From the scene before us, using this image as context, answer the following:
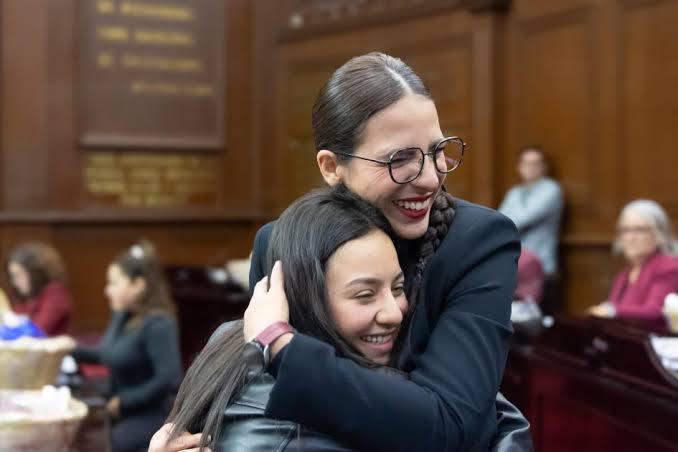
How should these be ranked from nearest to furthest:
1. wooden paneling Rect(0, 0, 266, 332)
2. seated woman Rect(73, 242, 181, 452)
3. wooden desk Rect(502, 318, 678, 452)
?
1. wooden desk Rect(502, 318, 678, 452)
2. seated woman Rect(73, 242, 181, 452)
3. wooden paneling Rect(0, 0, 266, 332)

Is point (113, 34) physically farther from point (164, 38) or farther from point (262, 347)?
point (262, 347)

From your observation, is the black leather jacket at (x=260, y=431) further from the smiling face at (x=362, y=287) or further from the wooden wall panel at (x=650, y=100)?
the wooden wall panel at (x=650, y=100)

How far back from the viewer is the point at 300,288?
1.50 m

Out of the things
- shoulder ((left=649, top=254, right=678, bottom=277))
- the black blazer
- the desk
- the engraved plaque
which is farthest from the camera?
the engraved plaque

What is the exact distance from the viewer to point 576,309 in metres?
6.59

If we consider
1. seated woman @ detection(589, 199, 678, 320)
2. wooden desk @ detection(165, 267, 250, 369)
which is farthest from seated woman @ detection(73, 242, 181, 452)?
wooden desk @ detection(165, 267, 250, 369)

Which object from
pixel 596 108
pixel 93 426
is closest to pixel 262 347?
pixel 93 426

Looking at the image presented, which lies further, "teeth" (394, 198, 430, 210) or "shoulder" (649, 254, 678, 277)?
"shoulder" (649, 254, 678, 277)

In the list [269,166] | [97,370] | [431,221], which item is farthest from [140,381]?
[269,166]

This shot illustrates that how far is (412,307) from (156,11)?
7.71 metres

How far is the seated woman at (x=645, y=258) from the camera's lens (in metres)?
4.39

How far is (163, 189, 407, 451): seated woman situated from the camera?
4.89 ft

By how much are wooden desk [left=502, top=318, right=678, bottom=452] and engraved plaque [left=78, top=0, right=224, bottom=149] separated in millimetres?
5643

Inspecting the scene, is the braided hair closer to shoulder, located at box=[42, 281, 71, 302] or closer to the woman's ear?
the woman's ear
